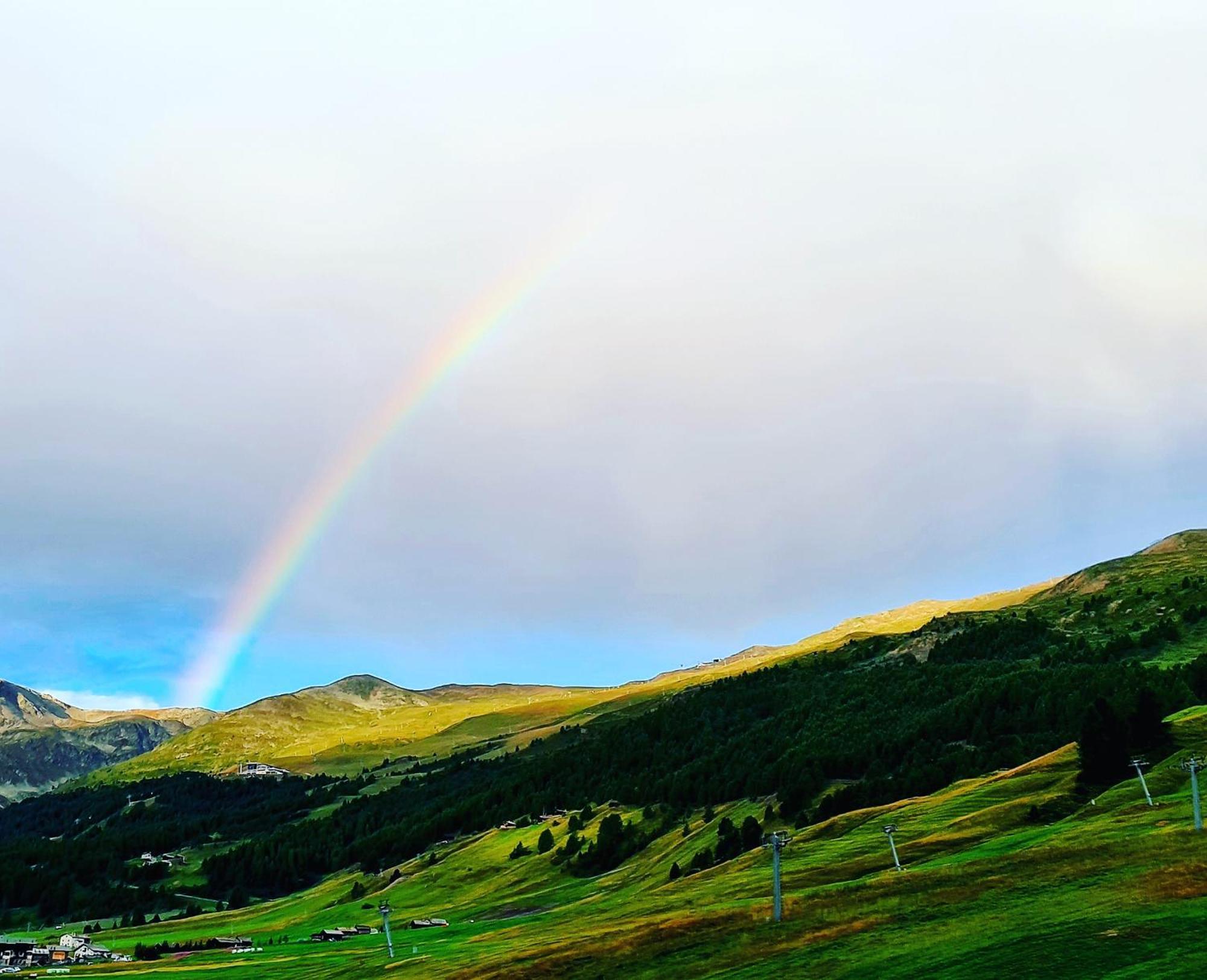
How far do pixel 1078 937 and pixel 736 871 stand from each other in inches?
2866

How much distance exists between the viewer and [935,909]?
6059 centimetres

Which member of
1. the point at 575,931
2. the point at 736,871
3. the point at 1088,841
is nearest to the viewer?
the point at 1088,841

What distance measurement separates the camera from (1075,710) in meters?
184

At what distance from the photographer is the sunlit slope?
48.2 meters

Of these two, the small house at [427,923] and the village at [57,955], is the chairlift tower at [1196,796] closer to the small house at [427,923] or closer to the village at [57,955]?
the small house at [427,923]

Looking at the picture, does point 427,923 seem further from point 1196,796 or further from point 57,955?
point 1196,796

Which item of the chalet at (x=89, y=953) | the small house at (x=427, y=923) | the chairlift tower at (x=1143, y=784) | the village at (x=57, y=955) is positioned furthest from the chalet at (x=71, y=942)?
the chairlift tower at (x=1143, y=784)

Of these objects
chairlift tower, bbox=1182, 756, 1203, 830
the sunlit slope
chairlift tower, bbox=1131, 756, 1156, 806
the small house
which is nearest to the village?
the small house

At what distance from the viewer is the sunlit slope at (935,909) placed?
48156 mm

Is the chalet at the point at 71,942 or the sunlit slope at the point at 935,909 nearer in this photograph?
the sunlit slope at the point at 935,909

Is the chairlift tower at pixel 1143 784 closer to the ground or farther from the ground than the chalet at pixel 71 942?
closer to the ground

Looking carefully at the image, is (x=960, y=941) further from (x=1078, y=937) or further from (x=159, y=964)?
(x=159, y=964)

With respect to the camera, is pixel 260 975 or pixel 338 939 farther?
pixel 338 939

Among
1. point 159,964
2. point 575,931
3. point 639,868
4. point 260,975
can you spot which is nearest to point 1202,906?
point 575,931
